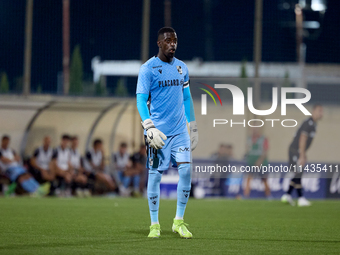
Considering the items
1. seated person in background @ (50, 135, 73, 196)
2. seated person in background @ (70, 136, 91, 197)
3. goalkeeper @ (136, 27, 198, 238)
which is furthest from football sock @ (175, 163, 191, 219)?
seated person in background @ (70, 136, 91, 197)

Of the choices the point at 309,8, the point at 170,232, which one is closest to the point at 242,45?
the point at 309,8

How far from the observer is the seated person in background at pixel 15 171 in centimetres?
1589

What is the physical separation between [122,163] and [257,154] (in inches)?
150

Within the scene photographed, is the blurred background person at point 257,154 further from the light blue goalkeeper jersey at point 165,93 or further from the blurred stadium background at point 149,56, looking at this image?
the light blue goalkeeper jersey at point 165,93

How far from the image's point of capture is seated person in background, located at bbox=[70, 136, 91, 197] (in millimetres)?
17109

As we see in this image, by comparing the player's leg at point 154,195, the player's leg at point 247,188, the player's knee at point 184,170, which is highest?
the player's knee at point 184,170

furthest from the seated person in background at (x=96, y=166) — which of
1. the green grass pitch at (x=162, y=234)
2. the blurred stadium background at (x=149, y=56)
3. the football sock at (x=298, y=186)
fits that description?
the green grass pitch at (x=162, y=234)

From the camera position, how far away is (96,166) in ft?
57.6

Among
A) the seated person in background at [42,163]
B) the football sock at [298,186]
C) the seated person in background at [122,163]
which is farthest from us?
the seated person in background at [122,163]

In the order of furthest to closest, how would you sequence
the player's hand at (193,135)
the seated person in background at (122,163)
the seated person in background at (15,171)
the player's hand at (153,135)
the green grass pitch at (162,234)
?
the seated person in background at (122,163) → the seated person in background at (15,171) → the player's hand at (193,135) → the player's hand at (153,135) → the green grass pitch at (162,234)

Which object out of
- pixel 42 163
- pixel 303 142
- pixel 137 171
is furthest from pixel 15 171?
pixel 303 142

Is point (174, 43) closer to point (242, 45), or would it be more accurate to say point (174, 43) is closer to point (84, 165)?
point (84, 165)

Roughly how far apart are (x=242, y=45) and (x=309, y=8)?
9.57ft

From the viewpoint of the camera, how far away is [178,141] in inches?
269
